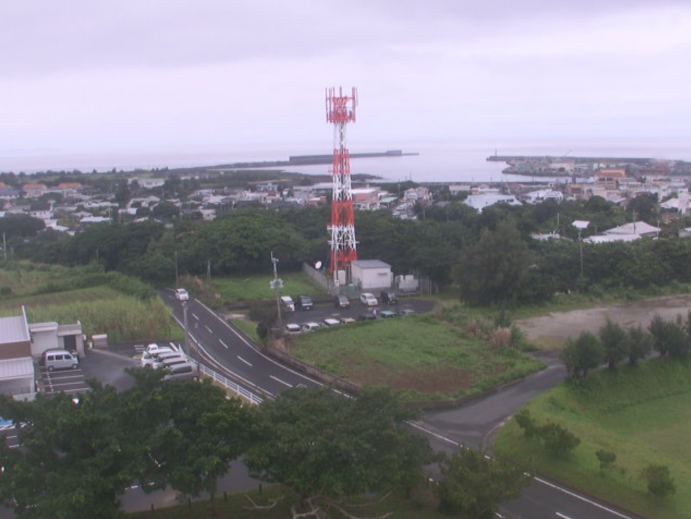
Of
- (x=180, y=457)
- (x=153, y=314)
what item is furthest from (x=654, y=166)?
(x=180, y=457)

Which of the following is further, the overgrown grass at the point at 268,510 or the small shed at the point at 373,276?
the small shed at the point at 373,276

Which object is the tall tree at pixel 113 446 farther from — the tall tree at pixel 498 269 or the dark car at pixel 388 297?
the dark car at pixel 388 297

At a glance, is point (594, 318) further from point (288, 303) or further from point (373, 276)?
point (288, 303)

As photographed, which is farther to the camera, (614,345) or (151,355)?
(151,355)

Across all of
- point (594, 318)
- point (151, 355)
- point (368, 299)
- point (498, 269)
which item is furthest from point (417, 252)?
point (151, 355)

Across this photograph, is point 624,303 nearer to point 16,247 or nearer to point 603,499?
point 603,499

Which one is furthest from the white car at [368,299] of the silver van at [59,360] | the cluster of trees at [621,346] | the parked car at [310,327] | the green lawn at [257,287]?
the silver van at [59,360]
